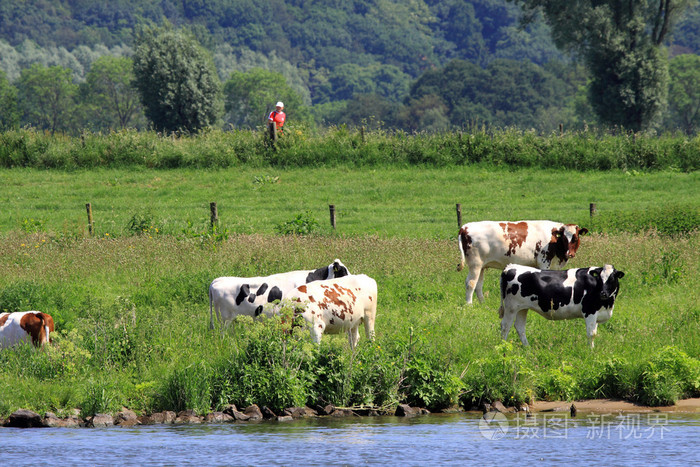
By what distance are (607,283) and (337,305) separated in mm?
4531

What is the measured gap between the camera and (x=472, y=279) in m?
19.6

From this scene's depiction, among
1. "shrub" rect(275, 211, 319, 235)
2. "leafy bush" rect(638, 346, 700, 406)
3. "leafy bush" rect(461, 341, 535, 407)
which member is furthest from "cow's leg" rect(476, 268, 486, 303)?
"shrub" rect(275, 211, 319, 235)

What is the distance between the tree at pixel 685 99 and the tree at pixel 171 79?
5607cm

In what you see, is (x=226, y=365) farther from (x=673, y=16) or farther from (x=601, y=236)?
(x=673, y=16)

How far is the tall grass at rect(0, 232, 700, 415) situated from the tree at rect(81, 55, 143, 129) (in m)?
102

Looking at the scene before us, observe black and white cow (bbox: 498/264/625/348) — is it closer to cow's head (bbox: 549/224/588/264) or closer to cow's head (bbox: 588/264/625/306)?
cow's head (bbox: 588/264/625/306)

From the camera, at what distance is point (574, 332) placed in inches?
656

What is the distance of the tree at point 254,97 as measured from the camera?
127000mm

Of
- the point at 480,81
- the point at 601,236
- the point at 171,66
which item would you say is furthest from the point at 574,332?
the point at 480,81

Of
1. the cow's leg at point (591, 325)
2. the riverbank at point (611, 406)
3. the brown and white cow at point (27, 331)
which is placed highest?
the brown and white cow at point (27, 331)

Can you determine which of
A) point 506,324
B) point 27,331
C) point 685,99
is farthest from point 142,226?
point 685,99

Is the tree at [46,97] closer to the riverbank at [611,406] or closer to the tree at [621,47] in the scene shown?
the tree at [621,47]

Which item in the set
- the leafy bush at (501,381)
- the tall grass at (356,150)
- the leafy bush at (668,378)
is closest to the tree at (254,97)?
the tall grass at (356,150)

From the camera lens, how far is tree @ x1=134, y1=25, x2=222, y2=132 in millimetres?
63250
